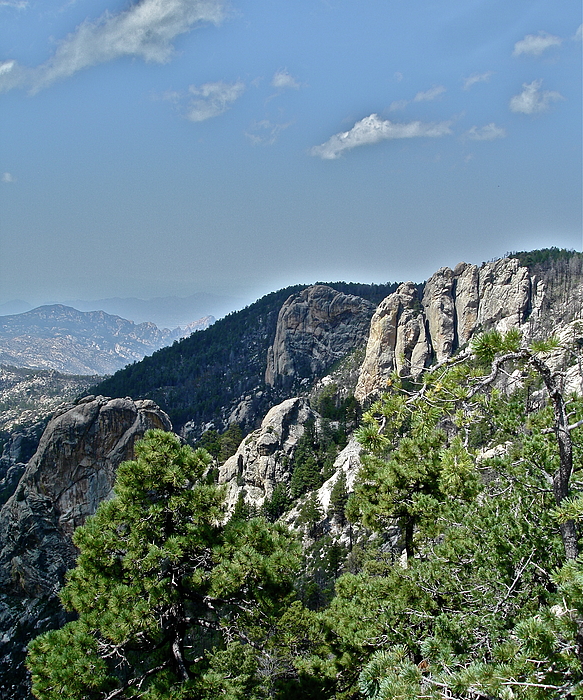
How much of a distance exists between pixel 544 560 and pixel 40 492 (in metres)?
70.6

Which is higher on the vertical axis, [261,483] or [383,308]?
[383,308]

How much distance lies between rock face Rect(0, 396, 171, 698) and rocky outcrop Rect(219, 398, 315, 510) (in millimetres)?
12474

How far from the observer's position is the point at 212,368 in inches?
6171

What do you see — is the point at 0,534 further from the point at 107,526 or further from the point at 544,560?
the point at 544,560

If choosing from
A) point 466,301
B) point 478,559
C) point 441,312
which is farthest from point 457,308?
point 478,559

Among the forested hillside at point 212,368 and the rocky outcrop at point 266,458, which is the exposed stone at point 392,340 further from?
the forested hillside at point 212,368

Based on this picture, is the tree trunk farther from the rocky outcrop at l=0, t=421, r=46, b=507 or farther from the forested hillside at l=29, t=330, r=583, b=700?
the rocky outcrop at l=0, t=421, r=46, b=507

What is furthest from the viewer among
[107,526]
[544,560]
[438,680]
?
[107,526]

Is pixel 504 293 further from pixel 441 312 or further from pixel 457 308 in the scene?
pixel 441 312

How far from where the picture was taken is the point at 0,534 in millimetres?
61094

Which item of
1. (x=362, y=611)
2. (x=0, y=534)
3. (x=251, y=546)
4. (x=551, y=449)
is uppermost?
(x=551, y=449)

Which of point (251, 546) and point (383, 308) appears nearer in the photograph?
point (251, 546)

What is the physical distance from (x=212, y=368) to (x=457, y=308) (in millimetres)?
84489

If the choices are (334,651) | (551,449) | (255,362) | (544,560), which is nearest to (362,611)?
(334,651)
